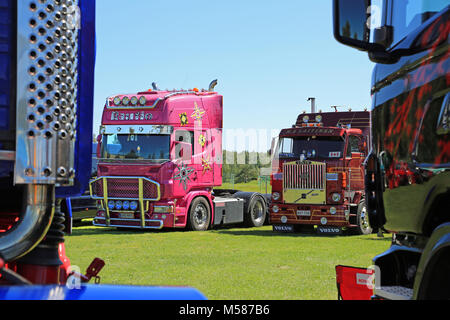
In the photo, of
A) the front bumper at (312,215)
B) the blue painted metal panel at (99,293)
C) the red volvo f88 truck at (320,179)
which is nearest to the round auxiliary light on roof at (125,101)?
the red volvo f88 truck at (320,179)

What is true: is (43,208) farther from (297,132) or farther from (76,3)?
(297,132)

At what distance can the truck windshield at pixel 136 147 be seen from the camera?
1684 cm

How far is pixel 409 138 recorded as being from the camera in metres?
3.31

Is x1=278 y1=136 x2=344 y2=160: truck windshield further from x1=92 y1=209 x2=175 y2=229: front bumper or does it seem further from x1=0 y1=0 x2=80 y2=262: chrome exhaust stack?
x1=0 y1=0 x2=80 y2=262: chrome exhaust stack

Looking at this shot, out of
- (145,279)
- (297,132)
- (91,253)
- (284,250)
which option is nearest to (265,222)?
(297,132)

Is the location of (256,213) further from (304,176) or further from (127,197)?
(127,197)

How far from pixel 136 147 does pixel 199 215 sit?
2677 millimetres

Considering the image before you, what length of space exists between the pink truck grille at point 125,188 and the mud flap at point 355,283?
1243cm

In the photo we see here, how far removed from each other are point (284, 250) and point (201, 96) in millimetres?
6627

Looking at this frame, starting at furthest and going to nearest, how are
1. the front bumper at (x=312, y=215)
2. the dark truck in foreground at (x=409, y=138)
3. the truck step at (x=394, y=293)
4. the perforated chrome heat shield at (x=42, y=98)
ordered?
the front bumper at (x=312, y=215)
the truck step at (x=394, y=293)
the dark truck in foreground at (x=409, y=138)
the perforated chrome heat shield at (x=42, y=98)

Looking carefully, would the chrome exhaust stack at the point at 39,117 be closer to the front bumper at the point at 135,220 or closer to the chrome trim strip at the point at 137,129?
the front bumper at the point at 135,220

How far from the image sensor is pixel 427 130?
121 inches

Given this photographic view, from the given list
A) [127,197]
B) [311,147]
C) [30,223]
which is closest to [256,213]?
[311,147]

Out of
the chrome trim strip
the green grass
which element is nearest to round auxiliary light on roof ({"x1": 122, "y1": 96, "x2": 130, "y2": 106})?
the chrome trim strip
